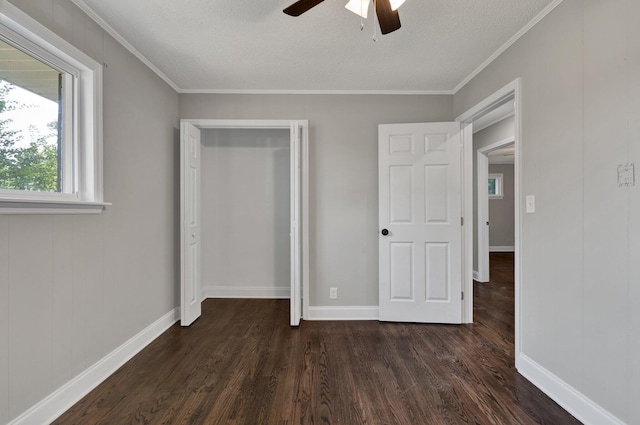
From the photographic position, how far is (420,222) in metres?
2.90

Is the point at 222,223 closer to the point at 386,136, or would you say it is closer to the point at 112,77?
the point at 112,77

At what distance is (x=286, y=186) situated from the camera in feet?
12.5

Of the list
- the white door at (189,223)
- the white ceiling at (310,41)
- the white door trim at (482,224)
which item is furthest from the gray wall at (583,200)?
the white door at (189,223)

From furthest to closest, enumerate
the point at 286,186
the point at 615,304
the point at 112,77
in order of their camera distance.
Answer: the point at 286,186 < the point at 112,77 < the point at 615,304

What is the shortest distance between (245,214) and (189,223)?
1.02 metres

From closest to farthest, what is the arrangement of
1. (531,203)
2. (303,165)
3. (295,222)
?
1. (531,203)
2. (295,222)
3. (303,165)

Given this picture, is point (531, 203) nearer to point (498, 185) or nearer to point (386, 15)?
point (386, 15)

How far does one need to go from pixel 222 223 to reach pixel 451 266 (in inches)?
111

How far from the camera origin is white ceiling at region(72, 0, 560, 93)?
180 centimetres

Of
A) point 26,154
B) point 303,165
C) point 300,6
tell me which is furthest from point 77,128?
point 303,165

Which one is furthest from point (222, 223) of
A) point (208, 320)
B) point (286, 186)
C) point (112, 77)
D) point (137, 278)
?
point (112, 77)

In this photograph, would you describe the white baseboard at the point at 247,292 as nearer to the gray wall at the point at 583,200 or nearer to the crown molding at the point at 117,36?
the crown molding at the point at 117,36

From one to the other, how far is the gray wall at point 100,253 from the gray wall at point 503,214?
771cm

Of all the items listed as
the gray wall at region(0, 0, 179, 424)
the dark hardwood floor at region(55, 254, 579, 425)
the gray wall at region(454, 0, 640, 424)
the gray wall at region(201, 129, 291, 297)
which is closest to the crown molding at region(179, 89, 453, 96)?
the gray wall at region(0, 0, 179, 424)
